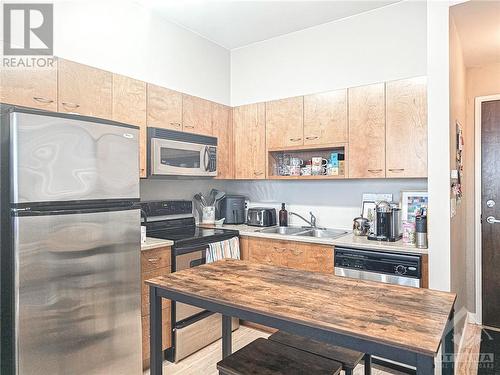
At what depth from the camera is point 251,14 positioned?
9.61ft

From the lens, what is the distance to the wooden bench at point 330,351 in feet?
4.84

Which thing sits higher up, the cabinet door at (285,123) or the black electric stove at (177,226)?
the cabinet door at (285,123)

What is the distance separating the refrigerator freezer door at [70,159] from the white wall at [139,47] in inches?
Result: 29.6

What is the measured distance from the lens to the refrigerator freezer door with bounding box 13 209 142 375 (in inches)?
65.1

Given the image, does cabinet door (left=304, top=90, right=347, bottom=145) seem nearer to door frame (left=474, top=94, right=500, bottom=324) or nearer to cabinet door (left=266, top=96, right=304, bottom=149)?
cabinet door (left=266, top=96, right=304, bottom=149)

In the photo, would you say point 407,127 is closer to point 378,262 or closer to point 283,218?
point 378,262

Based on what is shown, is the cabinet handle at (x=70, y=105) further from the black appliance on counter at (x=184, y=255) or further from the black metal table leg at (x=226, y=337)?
the black metal table leg at (x=226, y=337)

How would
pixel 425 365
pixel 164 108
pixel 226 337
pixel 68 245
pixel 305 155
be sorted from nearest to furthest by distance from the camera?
pixel 425 365 → pixel 68 245 → pixel 226 337 → pixel 164 108 → pixel 305 155

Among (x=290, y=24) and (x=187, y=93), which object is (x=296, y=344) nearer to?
(x=187, y=93)

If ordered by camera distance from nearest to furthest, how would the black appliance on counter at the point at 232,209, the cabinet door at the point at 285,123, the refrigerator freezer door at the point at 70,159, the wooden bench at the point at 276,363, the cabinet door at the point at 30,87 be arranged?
the wooden bench at the point at 276,363 < the refrigerator freezer door at the point at 70,159 < the cabinet door at the point at 30,87 < the cabinet door at the point at 285,123 < the black appliance on counter at the point at 232,209

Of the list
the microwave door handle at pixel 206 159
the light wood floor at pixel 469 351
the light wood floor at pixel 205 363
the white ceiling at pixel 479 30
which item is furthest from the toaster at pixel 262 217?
the white ceiling at pixel 479 30

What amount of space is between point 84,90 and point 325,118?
197cm

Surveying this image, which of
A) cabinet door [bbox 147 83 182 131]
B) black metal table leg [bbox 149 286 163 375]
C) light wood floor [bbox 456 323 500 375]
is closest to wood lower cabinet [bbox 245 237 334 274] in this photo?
light wood floor [bbox 456 323 500 375]

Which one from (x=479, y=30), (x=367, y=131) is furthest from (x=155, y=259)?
(x=479, y=30)
